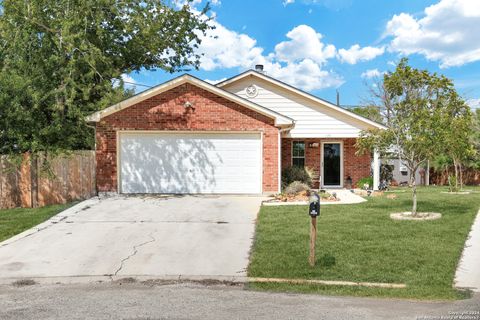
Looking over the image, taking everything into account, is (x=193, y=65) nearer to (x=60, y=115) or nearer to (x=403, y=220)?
(x=60, y=115)

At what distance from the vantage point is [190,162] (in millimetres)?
15906

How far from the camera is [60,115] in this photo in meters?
16.1

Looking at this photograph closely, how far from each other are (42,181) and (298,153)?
10674 mm

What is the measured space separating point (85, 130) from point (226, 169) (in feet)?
19.4

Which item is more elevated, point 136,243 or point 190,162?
point 190,162

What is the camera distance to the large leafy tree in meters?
14.8

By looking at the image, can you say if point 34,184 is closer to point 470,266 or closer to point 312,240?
point 312,240

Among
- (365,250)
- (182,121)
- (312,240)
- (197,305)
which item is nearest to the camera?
(197,305)

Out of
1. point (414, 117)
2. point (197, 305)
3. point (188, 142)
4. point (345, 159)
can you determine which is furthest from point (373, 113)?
point (197, 305)

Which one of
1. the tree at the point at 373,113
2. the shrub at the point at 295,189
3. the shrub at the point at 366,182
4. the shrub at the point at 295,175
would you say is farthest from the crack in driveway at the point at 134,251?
the tree at the point at 373,113

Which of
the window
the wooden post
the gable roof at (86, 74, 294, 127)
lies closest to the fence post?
the gable roof at (86, 74, 294, 127)

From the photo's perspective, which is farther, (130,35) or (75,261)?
(130,35)

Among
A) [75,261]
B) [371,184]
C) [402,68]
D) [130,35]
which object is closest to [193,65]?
[130,35]

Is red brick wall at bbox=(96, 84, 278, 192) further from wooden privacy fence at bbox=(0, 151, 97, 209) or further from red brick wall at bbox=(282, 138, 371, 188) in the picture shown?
red brick wall at bbox=(282, 138, 371, 188)
